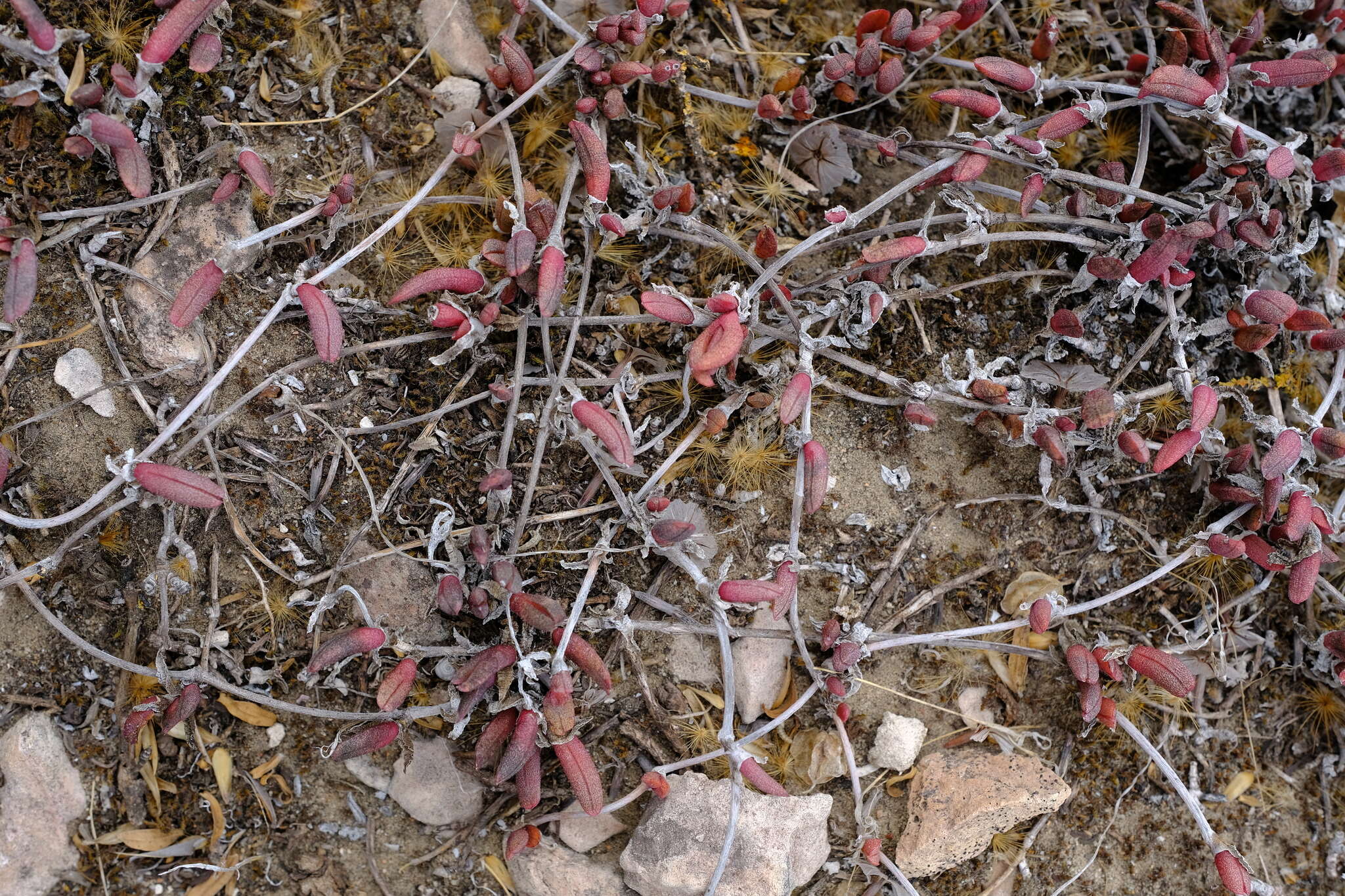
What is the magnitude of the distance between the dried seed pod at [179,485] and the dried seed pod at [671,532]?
1.37 meters

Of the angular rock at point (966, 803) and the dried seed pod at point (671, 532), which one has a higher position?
the dried seed pod at point (671, 532)

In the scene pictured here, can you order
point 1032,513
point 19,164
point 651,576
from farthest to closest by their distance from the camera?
point 1032,513 → point 651,576 → point 19,164

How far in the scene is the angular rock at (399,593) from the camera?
10.2ft

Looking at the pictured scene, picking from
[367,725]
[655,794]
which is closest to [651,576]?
[655,794]

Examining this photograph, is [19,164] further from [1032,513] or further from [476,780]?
[1032,513]

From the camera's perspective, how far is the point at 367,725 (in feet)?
10.1

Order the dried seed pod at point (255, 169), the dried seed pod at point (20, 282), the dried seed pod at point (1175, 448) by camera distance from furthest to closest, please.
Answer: the dried seed pod at point (1175, 448) → the dried seed pod at point (255, 169) → the dried seed pod at point (20, 282)

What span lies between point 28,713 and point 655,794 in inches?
84.5

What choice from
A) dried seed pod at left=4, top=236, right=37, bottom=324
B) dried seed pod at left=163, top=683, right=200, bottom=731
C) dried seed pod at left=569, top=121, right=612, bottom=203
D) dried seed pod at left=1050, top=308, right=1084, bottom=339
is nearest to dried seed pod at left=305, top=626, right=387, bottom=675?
dried seed pod at left=163, top=683, right=200, bottom=731

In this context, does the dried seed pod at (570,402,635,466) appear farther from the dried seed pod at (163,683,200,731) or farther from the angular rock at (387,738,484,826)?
the dried seed pod at (163,683,200,731)

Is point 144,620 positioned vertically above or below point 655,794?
above

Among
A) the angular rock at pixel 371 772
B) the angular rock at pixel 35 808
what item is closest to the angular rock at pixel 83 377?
the angular rock at pixel 35 808

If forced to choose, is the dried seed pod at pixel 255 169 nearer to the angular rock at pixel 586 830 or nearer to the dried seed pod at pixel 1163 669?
the angular rock at pixel 586 830

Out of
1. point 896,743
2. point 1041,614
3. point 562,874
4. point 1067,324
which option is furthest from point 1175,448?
point 562,874
